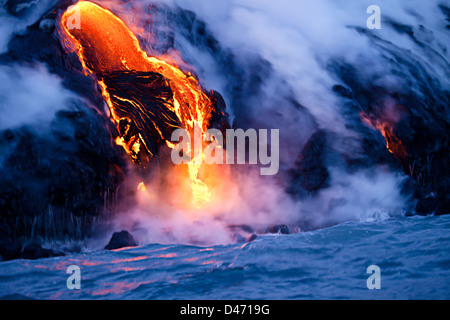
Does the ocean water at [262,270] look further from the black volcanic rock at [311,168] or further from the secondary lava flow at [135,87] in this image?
the secondary lava flow at [135,87]

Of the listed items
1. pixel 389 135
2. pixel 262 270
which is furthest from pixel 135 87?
pixel 389 135

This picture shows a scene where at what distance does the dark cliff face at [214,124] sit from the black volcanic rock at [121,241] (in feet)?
0.92

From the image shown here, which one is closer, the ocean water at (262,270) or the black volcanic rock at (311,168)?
the ocean water at (262,270)

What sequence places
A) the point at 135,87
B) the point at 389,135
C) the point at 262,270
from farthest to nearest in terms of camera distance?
the point at 389,135, the point at 135,87, the point at 262,270

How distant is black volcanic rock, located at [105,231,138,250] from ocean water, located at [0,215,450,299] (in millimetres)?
132

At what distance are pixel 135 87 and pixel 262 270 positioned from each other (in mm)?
2679

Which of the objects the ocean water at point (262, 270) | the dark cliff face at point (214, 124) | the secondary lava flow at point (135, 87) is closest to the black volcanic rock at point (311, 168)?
the dark cliff face at point (214, 124)

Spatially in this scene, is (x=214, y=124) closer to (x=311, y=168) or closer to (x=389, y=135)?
(x=311, y=168)

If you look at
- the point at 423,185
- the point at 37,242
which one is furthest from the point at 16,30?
the point at 423,185

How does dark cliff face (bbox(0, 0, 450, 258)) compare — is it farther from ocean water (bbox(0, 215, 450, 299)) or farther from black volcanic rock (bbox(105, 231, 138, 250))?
ocean water (bbox(0, 215, 450, 299))

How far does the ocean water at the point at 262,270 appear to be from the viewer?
138 inches

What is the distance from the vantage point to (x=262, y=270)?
13.0 ft

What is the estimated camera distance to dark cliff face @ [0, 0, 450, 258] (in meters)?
4.64

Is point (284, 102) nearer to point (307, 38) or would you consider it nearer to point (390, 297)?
point (307, 38)
